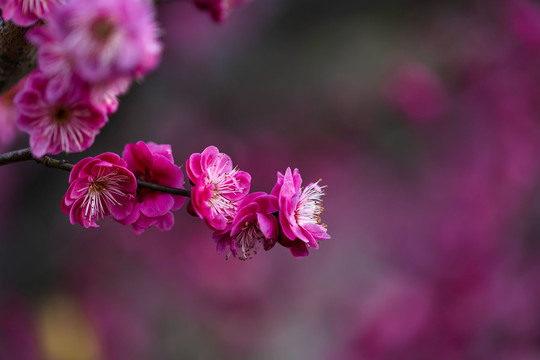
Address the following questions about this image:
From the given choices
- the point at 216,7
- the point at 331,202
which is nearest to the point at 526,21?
the point at 331,202

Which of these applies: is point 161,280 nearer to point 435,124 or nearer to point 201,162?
point 435,124

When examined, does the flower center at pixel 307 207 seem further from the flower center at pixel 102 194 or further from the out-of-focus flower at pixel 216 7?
the out-of-focus flower at pixel 216 7

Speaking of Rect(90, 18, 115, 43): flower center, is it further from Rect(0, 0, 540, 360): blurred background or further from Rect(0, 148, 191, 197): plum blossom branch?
Rect(0, 0, 540, 360): blurred background

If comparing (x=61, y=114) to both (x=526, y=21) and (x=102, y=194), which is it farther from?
(x=526, y=21)

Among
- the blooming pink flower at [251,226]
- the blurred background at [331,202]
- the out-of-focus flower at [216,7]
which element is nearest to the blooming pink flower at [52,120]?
the blooming pink flower at [251,226]

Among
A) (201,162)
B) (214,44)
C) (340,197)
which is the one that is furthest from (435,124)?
(201,162)

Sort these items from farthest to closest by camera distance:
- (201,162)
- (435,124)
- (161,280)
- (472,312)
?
1. (435,124)
2. (161,280)
3. (472,312)
4. (201,162)
